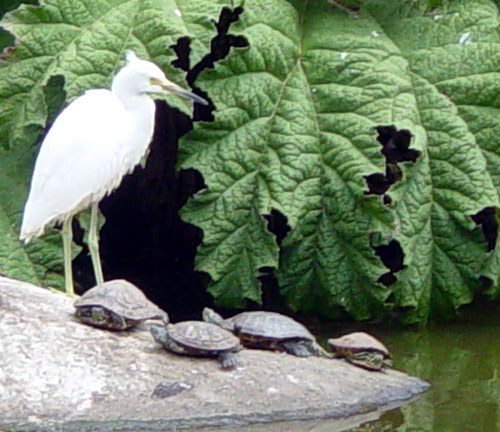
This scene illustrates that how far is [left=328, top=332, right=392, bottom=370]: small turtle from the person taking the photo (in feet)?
16.5

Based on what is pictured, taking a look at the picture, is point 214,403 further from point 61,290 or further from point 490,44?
point 490,44

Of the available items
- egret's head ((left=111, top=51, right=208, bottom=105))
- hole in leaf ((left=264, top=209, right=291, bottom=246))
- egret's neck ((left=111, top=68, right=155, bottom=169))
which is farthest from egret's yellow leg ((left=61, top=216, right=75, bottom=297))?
hole in leaf ((left=264, top=209, right=291, bottom=246))

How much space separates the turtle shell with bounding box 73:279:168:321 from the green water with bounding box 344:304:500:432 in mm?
1064

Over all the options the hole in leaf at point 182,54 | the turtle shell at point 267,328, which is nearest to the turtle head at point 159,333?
the turtle shell at point 267,328

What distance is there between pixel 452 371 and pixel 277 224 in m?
1.39

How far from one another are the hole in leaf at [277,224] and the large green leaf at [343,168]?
1.23 ft

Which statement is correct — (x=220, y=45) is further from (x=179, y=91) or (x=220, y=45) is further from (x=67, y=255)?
(x=67, y=255)

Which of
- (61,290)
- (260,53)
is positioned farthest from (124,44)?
(61,290)

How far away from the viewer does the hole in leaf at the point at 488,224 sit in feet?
20.6

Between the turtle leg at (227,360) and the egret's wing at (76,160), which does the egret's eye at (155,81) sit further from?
the turtle leg at (227,360)

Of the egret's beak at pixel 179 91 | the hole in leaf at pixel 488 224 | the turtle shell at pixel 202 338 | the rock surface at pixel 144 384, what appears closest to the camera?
the rock surface at pixel 144 384

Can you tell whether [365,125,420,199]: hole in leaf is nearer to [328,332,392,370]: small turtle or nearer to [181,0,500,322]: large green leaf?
[181,0,500,322]: large green leaf

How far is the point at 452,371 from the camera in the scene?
542cm

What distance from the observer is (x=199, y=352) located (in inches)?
190
